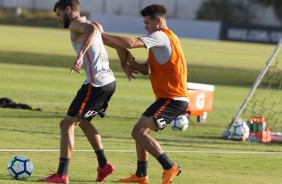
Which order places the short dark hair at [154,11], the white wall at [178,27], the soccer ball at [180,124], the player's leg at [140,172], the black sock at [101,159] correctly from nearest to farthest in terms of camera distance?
the short dark hair at [154,11] < the player's leg at [140,172] < the black sock at [101,159] < the soccer ball at [180,124] < the white wall at [178,27]

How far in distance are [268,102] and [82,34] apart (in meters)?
16.5

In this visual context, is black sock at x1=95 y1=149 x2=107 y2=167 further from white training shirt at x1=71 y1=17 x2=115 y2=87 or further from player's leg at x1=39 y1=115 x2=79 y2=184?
white training shirt at x1=71 y1=17 x2=115 y2=87

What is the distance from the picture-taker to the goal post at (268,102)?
746 inches

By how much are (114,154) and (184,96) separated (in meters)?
3.41

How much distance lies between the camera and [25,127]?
17906 millimetres

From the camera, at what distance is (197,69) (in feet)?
132

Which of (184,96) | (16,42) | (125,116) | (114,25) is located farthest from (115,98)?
(114,25)

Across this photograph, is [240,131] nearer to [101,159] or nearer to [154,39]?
[101,159]

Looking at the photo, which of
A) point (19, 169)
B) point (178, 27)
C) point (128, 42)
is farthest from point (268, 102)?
point (178, 27)

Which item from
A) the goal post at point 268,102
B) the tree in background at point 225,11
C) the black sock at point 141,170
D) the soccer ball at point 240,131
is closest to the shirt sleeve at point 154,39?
the black sock at point 141,170

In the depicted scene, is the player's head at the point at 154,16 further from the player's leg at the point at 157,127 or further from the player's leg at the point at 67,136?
the player's leg at the point at 67,136

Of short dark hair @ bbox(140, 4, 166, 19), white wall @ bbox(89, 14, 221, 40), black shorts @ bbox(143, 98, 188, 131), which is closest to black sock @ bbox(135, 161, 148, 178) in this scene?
black shorts @ bbox(143, 98, 188, 131)

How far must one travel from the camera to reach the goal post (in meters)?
18.9

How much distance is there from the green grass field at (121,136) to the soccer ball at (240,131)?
265 millimetres
